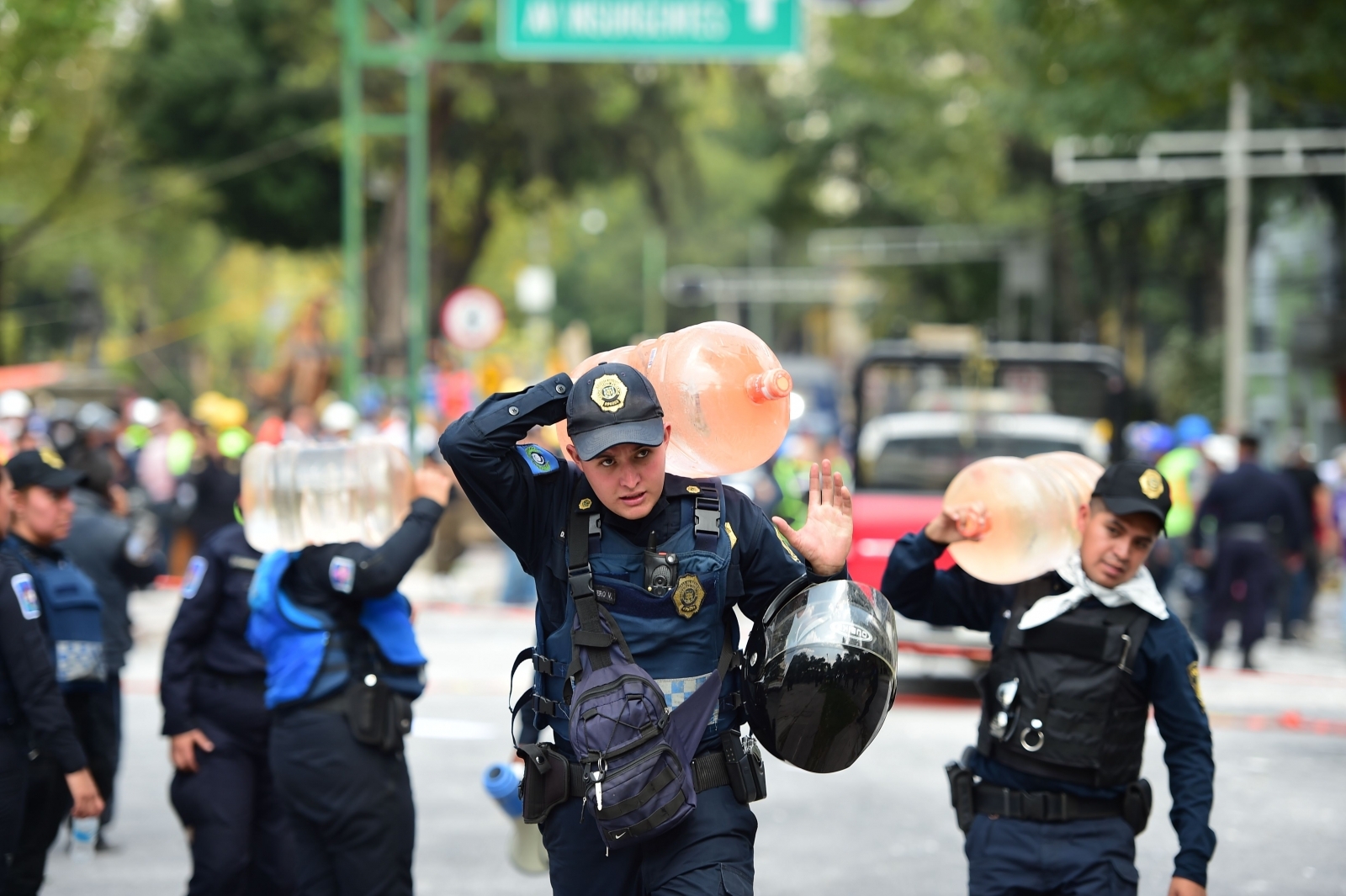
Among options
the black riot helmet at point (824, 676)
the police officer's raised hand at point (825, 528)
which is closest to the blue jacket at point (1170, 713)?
the police officer's raised hand at point (825, 528)

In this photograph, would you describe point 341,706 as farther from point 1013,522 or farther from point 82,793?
point 1013,522

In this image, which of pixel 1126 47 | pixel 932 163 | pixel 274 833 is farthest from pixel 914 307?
pixel 274 833

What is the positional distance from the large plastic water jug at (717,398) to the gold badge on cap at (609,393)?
0.65ft

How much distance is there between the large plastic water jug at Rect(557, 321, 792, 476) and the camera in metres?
4.02

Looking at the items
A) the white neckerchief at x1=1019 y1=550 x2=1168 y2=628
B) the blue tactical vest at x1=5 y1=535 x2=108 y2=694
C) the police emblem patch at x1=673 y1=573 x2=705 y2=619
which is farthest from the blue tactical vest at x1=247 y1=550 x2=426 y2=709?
the white neckerchief at x1=1019 y1=550 x2=1168 y2=628

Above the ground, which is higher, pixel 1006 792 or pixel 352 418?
pixel 352 418

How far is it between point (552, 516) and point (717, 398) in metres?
0.49

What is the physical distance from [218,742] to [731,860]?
248 centimetres

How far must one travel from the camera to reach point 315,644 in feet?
17.4

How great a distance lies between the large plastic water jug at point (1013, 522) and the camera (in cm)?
473

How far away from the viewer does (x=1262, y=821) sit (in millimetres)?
8570

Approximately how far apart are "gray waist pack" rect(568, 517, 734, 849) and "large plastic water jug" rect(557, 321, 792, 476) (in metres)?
0.48

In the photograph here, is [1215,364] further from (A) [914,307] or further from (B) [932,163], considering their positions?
(A) [914,307]

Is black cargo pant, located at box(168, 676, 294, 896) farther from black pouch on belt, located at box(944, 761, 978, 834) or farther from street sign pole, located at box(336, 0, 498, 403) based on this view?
street sign pole, located at box(336, 0, 498, 403)
